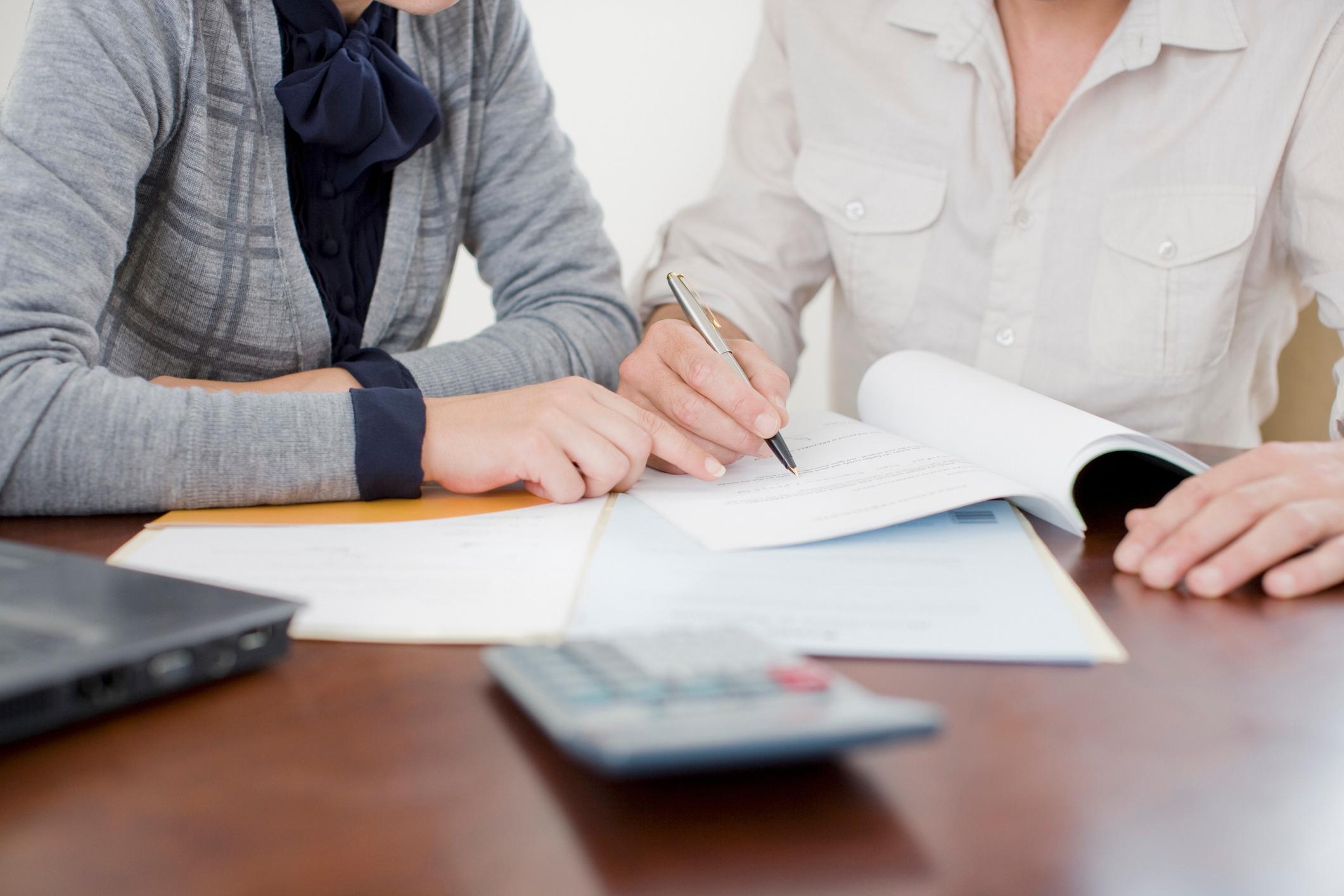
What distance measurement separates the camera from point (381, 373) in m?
0.96

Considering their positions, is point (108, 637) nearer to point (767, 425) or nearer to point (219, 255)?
point (767, 425)

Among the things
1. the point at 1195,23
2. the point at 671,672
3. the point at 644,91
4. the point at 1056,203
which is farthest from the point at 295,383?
the point at 644,91

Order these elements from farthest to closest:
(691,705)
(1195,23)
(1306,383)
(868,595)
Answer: (1306,383) < (1195,23) < (868,595) < (691,705)

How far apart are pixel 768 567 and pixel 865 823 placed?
0.84 ft

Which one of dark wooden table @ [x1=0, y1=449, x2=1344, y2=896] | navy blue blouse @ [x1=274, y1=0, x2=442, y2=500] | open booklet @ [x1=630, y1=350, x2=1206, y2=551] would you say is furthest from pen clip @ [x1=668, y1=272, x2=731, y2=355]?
dark wooden table @ [x1=0, y1=449, x2=1344, y2=896]

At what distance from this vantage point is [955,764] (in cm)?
39

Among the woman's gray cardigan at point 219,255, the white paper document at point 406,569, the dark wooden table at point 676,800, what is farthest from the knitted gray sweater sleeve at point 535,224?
the dark wooden table at point 676,800

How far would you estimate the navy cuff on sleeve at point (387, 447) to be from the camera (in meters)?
0.73

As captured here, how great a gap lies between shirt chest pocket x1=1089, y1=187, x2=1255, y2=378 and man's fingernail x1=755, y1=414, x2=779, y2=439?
26.9 inches

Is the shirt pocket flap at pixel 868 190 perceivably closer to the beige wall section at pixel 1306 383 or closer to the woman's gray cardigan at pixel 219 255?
the woman's gray cardigan at pixel 219 255

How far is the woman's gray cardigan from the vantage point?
0.70 metres

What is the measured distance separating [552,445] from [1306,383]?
125cm

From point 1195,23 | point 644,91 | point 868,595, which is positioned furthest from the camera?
point 644,91

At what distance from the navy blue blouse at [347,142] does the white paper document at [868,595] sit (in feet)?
1.31
